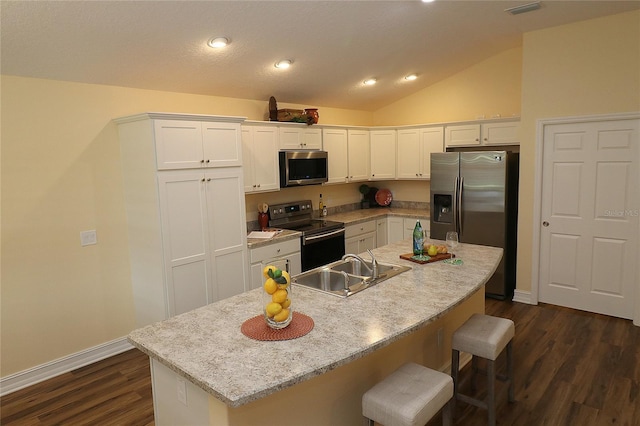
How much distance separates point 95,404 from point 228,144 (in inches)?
91.7

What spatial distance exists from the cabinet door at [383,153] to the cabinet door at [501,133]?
4.17 feet

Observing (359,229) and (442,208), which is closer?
(442,208)

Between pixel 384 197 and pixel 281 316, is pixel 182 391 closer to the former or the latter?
pixel 281 316

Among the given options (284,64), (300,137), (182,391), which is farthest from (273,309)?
(300,137)

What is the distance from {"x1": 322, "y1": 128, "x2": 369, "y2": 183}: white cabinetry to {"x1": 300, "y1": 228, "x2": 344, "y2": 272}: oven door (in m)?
0.86

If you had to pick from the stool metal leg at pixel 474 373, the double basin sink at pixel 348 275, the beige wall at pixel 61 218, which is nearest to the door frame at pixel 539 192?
the stool metal leg at pixel 474 373

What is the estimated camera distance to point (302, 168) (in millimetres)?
5023

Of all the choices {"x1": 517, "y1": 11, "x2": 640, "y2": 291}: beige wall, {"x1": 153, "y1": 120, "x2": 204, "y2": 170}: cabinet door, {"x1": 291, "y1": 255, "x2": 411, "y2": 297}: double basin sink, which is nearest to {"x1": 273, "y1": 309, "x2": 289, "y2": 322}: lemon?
{"x1": 291, "y1": 255, "x2": 411, "y2": 297}: double basin sink

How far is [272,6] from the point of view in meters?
2.99

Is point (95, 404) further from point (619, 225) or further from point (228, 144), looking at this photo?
point (619, 225)

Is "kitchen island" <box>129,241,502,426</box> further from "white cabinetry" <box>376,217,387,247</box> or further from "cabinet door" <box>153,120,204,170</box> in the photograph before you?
"white cabinetry" <box>376,217,387,247</box>

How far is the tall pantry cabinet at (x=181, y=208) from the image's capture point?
136 inches

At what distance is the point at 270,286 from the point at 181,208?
1.99 metres

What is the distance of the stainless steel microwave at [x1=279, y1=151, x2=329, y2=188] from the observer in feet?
15.8
